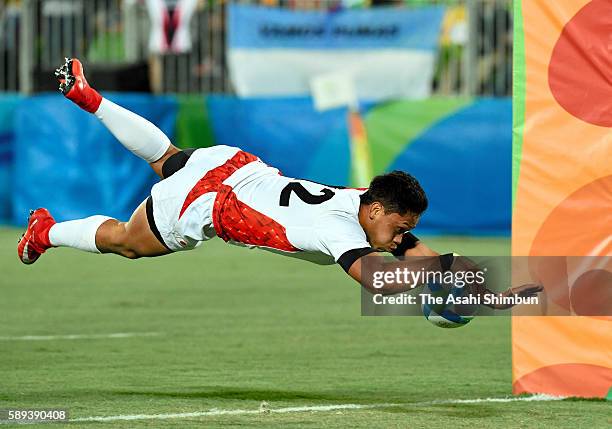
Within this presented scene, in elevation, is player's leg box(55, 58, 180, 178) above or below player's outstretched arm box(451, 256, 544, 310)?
above

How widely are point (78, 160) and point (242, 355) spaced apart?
35.5ft

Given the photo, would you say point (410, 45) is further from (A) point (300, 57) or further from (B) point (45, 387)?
(B) point (45, 387)

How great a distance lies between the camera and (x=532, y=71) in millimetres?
8203

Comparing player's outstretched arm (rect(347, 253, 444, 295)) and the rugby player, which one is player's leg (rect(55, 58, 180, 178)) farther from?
player's outstretched arm (rect(347, 253, 444, 295))

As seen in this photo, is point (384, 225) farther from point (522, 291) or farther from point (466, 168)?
point (466, 168)

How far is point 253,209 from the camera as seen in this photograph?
795 centimetres

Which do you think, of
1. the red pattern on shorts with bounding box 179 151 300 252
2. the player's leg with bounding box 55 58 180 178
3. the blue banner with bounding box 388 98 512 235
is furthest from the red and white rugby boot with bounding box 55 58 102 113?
the blue banner with bounding box 388 98 512 235

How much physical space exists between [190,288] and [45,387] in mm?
6142

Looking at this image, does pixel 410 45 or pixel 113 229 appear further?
pixel 410 45

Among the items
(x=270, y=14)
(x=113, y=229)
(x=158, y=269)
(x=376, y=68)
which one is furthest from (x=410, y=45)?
(x=113, y=229)

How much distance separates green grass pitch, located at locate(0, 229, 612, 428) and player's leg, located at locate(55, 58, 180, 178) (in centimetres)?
144

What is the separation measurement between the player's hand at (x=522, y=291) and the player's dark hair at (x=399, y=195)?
2.11 feet

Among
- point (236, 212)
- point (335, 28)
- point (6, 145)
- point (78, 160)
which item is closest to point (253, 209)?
point (236, 212)

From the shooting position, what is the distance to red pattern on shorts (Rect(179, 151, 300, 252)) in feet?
25.7
